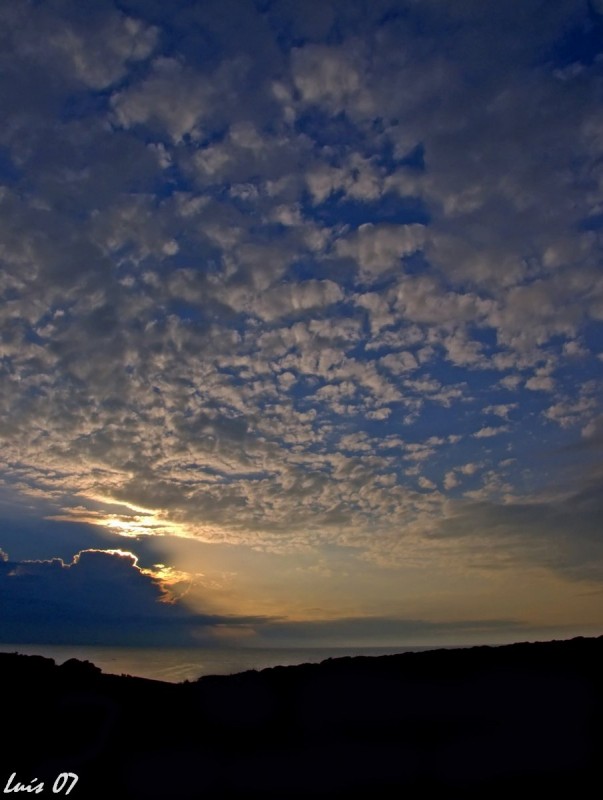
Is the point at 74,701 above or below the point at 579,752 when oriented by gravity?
above

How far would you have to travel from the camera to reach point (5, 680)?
1920 centimetres

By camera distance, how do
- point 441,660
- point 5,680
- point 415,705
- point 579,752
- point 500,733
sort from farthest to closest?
point 5,680 < point 441,660 < point 415,705 < point 500,733 < point 579,752

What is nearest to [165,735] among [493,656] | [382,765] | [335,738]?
[335,738]

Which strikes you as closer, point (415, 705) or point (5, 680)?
point (415, 705)

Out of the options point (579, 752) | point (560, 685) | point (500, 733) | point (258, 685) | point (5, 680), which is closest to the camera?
point (579, 752)

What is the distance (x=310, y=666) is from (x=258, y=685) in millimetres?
1316

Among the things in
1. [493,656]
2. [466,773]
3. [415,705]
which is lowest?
[466,773]

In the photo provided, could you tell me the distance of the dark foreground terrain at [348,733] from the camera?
10.7 meters

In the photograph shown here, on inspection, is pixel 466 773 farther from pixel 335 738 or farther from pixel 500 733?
pixel 335 738

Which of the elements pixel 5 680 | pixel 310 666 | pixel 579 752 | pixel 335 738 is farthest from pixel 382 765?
pixel 5 680

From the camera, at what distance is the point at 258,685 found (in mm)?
15438

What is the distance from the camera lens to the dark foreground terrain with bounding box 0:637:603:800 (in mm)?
10703

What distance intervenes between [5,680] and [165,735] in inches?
321

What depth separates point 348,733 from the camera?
12.7 meters
